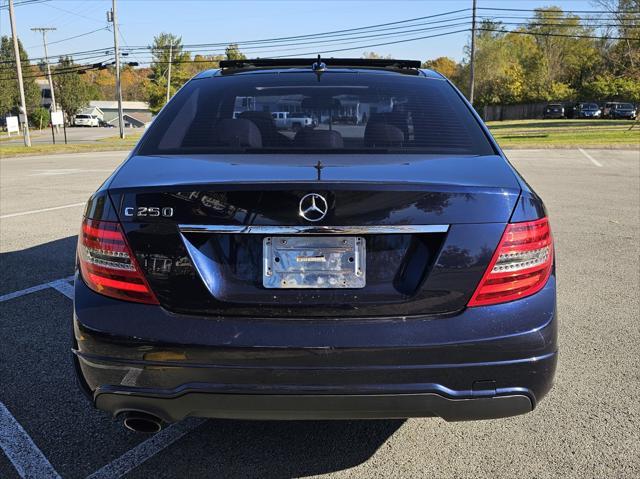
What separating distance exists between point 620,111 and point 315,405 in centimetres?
6256

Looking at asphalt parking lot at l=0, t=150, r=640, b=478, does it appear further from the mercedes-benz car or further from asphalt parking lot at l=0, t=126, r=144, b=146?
asphalt parking lot at l=0, t=126, r=144, b=146

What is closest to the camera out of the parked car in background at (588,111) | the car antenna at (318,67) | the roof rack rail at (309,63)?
the car antenna at (318,67)

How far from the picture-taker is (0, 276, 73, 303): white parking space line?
4805mm

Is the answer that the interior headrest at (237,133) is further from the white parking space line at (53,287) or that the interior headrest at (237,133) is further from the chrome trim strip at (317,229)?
the white parking space line at (53,287)

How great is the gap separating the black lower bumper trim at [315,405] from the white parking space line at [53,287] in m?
2.95

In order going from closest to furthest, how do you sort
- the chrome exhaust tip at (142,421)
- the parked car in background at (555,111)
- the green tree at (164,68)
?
the chrome exhaust tip at (142,421) → the parked car in background at (555,111) → the green tree at (164,68)

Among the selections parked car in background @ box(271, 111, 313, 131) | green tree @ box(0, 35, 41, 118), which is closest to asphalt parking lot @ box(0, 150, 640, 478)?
parked car in background @ box(271, 111, 313, 131)

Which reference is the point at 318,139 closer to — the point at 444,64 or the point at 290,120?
the point at 290,120

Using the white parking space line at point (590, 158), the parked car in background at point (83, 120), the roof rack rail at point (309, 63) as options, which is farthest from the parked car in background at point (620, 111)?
the parked car in background at point (83, 120)

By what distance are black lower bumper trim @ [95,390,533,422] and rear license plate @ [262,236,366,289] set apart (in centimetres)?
40

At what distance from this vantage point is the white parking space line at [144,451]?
2496 millimetres

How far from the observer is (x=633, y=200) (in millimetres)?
9719

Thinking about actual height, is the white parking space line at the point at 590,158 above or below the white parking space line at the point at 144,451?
above

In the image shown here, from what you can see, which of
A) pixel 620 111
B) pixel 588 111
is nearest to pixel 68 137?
pixel 588 111
